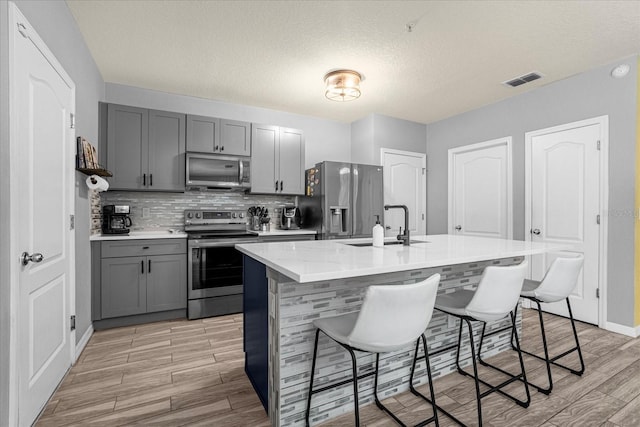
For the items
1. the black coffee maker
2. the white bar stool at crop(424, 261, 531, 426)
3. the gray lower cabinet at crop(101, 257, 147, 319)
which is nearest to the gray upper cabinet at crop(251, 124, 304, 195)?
the black coffee maker

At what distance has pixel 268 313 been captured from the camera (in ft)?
5.57

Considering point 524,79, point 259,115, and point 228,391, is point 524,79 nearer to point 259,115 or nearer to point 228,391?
point 259,115

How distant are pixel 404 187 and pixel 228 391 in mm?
3845

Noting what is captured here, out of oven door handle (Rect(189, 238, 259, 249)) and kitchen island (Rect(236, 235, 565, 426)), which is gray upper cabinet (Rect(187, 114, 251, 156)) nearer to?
oven door handle (Rect(189, 238, 259, 249))

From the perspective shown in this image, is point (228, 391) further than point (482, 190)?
No

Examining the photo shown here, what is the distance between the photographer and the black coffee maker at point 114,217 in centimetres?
332

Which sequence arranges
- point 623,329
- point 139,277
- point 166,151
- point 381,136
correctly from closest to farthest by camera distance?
point 623,329
point 139,277
point 166,151
point 381,136

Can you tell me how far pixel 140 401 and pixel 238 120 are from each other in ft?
10.8

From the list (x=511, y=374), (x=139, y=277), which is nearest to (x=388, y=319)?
(x=511, y=374)

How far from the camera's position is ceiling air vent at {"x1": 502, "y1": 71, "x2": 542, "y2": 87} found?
3.30 metres

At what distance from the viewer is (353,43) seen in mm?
2705

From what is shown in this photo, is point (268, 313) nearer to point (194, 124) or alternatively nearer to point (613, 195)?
point (194, 124)

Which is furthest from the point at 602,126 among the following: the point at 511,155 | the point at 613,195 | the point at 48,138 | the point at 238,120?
the point at 48,138

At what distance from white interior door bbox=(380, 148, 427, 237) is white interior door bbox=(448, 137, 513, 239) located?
0.48 meters
